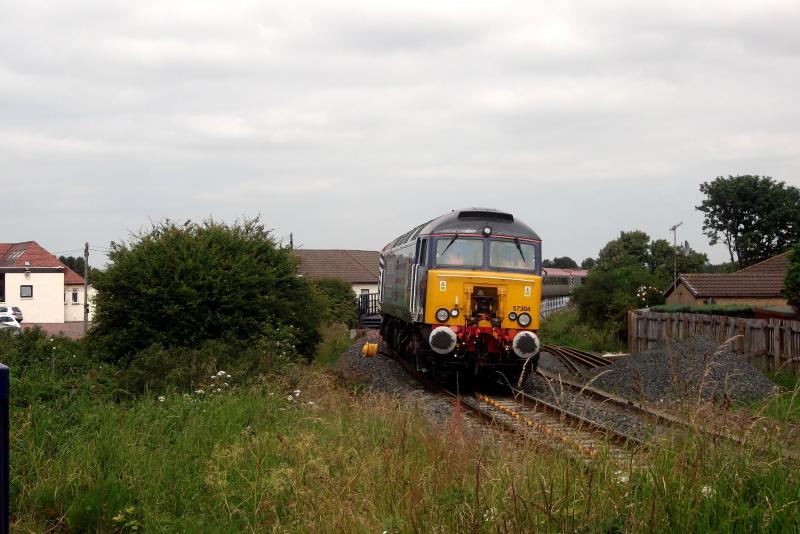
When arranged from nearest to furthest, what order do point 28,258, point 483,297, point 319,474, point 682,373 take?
point 319,474 < point 682,373 < point 483,297 < point 28,258

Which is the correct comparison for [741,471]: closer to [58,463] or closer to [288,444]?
[288,444]

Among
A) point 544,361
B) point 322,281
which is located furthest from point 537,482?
point 322,281

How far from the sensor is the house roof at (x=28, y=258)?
61.2 metres

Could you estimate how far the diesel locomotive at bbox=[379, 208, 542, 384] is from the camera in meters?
15.2

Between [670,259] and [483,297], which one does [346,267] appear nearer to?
[670,259]

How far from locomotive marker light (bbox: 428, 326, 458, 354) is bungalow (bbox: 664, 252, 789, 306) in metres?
23.5

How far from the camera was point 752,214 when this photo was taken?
64.9 metres

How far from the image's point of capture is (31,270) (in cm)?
6078

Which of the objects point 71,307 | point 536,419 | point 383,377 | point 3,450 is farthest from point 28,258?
point 3,450

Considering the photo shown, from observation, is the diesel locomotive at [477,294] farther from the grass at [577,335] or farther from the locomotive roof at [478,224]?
the grass at [577,335]

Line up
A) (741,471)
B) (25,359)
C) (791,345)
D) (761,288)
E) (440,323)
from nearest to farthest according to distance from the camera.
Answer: (741,471) → (25,359) → (440,323) → (791,345) → (761,288)

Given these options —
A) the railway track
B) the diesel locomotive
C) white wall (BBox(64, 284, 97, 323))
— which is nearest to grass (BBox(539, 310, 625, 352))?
the railway track

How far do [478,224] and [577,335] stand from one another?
56.1 ft

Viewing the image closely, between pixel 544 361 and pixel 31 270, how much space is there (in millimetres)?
49285
